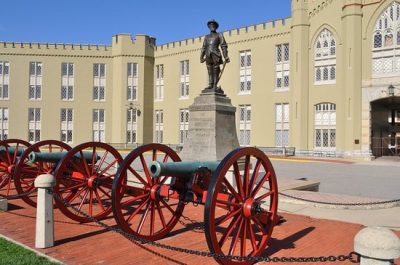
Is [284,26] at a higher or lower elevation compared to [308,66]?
higher

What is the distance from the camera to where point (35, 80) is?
135 ft

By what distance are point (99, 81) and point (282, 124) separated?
19.6 metres

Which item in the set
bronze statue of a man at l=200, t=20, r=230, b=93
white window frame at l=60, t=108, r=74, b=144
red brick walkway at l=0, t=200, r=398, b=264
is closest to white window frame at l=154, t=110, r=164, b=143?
white window frame at l=60, t=108, r=74, b=144

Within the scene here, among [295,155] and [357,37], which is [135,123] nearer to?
[295,155]

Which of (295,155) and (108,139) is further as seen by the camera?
(108,139)

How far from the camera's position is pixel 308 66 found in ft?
101

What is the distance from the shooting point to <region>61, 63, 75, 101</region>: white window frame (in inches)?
1624

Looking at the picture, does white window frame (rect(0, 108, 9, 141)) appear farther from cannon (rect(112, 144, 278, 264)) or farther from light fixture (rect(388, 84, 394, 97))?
cannon (rect(112, 144, 278, 264))

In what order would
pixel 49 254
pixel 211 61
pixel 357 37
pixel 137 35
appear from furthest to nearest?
pixel 137 35 < pixel 357 37 < pixel 211 61 < pixel 49 254

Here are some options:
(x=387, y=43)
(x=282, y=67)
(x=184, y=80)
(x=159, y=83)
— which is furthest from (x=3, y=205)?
(x=159, y=83)

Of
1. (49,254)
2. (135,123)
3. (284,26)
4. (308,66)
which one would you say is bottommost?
(49,254)

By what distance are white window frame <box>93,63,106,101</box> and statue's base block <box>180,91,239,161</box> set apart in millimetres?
32243

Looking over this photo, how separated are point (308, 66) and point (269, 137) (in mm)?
6550

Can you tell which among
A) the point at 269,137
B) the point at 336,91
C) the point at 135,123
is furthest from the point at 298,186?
the point at 135,123
